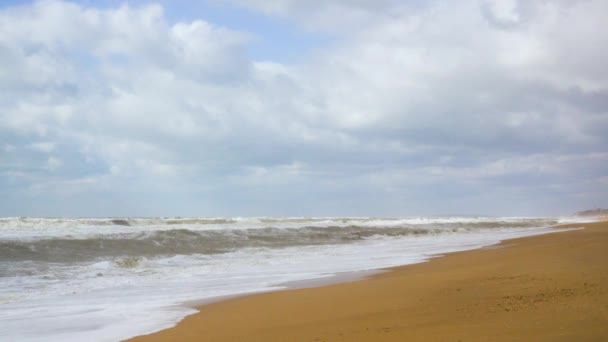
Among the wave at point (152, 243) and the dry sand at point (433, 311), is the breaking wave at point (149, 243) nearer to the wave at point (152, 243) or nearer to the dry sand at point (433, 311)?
the wave at point (152, 243)

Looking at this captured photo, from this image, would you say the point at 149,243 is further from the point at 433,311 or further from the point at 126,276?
the point at 433,311

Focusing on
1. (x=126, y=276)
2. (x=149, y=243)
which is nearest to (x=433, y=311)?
(x=126, y=276)

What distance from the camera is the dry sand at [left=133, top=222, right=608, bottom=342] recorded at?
5184 mm

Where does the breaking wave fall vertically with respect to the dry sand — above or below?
above

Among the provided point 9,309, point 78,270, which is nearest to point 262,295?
point 9,309

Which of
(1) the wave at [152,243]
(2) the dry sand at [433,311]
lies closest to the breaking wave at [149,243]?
(1) the wave at [152,243]

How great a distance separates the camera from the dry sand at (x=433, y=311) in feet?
17.0

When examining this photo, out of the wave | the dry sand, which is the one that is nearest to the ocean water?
the wave

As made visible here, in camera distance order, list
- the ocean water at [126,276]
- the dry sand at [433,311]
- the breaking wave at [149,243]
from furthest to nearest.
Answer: the breaking wave at [149,243], the ocean water at [126,276], the dry sand at [433,311]

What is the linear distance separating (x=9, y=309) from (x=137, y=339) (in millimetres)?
4061

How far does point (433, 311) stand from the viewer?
6.68 meters

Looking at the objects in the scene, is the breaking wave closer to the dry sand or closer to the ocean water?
the ocean water

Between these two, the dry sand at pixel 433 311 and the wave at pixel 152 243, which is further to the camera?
the wave at pixel 152 243

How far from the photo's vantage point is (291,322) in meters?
6.87
